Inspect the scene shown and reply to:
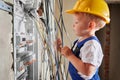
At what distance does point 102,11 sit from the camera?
1.19 metres

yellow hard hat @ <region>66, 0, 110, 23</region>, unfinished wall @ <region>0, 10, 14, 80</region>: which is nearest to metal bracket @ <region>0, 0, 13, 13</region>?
unfinished wall @ <region>0, 10, 14, 80</region>

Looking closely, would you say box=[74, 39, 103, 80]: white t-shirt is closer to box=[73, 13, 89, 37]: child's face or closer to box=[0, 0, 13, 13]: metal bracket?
box=[73, 13, 89, 37]: child's face

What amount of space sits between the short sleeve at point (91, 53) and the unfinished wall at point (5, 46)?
39 centimetres

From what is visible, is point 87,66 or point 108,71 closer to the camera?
point 87,66

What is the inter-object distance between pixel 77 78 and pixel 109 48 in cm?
322

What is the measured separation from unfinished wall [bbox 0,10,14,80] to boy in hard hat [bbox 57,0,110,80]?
1.13 ft

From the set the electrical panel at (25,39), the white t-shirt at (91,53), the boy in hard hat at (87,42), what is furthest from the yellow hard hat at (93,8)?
the electrical panel at (25,39)

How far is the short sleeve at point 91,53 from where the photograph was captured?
109 centimetres

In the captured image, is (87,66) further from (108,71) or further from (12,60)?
(108,71)

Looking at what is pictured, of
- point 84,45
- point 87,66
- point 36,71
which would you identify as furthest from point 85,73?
point 36,71

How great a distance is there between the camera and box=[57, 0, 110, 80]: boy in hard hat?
1098 millimetres

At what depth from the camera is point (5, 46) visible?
939 mm

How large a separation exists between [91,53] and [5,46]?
1.47 feet

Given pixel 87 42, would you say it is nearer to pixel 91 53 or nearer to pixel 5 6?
pixel 91 53
